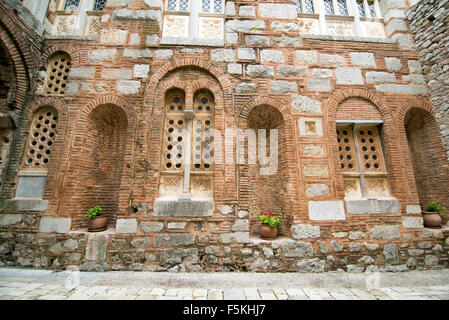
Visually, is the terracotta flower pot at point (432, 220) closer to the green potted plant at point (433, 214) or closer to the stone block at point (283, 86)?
the green potted plant at point (433, 214)

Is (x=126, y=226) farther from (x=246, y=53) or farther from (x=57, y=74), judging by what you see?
(x=246, y=53)

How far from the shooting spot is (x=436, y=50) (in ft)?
16.1

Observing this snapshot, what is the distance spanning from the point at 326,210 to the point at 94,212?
5162mm

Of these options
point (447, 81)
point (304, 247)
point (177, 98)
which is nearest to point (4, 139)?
point (177, 98)

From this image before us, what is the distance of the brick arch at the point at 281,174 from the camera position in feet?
14.0

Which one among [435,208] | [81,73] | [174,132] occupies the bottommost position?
[435,208]

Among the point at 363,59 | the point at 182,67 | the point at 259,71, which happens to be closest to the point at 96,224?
the point at 182,67

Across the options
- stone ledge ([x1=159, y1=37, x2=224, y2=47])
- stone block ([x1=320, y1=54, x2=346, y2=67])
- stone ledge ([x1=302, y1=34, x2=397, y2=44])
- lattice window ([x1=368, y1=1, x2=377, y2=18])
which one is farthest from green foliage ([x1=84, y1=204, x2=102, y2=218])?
lattice window ([x1=368, y1=1, x2=377, y2=18])

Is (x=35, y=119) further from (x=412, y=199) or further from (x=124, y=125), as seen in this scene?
(x=412, y=199)

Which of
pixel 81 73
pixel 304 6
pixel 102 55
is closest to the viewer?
pixel 81 73

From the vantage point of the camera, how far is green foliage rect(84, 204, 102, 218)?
4.14m

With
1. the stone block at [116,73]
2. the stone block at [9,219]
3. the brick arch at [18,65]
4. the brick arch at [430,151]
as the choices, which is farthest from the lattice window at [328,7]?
the stone block at [9,219]

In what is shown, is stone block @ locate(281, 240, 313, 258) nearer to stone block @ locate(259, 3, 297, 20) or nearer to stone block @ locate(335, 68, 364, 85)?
stone block @ locate(335, 68, 364, 85)
